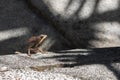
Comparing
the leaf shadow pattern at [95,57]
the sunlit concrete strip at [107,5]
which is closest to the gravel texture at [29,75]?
the leaf shadow pattern at [95,57]

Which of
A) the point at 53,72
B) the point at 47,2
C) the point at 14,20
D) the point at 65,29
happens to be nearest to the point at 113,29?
the point at 65,29

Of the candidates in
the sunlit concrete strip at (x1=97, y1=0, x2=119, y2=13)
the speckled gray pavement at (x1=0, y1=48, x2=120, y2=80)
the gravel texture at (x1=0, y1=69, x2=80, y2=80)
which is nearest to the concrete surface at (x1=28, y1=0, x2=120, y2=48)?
the sunlit concrete strip at (x1=97, y1=0, x2=119, y2=13)

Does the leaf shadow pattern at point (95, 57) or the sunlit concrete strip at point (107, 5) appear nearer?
the leaf shadow pattern at point (95, 57)

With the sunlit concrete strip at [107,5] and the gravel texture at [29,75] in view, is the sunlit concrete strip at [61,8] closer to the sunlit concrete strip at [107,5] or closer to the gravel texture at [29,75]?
the sunlit concrete strip at [107,5]

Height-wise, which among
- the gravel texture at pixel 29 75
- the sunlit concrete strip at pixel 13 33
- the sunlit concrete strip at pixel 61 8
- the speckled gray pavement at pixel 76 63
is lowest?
Result: the gravel texture at pixel 29 75

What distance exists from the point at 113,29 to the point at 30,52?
A: 1671mm

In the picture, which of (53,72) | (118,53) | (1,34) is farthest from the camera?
(1,34)

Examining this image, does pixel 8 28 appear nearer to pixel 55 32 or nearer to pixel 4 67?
pixel 55 32

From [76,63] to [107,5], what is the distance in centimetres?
209

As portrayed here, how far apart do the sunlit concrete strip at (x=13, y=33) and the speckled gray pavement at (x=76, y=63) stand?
1.23 metres

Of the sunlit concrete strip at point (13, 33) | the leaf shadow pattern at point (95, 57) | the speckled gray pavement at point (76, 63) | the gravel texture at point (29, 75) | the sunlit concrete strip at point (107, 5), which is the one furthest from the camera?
the sunlit concrete strip at point (107, 5)

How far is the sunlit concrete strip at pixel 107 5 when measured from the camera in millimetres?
5557

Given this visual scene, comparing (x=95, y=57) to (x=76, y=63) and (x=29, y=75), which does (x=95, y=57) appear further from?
(x=29, y=75)

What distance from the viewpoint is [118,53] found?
425 centimetres
